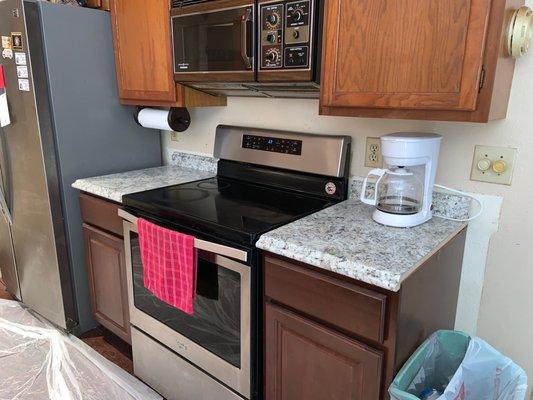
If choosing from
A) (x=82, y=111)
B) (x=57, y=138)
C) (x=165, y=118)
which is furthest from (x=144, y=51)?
(x=57, y=138)

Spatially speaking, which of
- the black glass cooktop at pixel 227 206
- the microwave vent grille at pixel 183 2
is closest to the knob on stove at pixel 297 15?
the microwave vent grille at pixel 183 2

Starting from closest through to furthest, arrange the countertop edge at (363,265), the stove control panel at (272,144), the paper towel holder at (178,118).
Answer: the countertop edge at (363,265)
the stove control panel at (272,144)
the paper towel holder at (178,118)

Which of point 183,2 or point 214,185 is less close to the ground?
point 183,2

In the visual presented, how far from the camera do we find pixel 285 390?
130cm

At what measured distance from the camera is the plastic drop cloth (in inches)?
69.8

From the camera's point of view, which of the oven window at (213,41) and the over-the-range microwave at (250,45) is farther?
the oven window at (213,41)

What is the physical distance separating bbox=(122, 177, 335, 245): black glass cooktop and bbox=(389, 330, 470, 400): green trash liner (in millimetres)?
555

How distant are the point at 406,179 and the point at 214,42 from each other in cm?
86

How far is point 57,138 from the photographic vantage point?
6.12 feet

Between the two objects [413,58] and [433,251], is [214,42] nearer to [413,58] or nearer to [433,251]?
[413,58]

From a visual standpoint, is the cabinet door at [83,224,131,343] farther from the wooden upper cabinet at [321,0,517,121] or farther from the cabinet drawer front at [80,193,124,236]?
the wooden upper cabinet at [321,0,517,121]

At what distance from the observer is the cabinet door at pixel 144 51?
170 centimetres

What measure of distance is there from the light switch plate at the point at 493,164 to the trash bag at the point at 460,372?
19.7 inches

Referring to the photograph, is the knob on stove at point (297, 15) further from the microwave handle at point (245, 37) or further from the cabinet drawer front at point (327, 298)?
the cabinet drawer front at point (327, 298)
